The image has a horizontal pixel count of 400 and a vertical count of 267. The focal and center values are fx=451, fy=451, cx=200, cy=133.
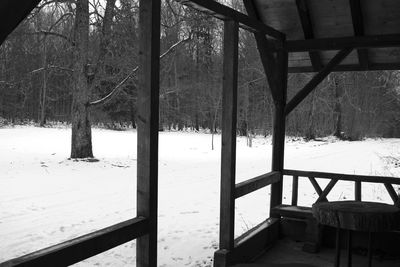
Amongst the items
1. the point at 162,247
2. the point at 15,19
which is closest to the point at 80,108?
the point at 162,247

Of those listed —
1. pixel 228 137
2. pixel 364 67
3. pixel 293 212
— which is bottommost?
pixel 293 212

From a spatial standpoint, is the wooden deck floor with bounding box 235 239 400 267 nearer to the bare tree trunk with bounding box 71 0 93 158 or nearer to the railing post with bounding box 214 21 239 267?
the railing post with bounding box 214 21 239 267

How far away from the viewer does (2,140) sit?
22.1 m

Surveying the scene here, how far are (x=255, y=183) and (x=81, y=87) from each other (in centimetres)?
1099

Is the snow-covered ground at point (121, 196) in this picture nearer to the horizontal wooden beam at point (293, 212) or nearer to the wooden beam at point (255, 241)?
the wooden beam at point (255, 241)

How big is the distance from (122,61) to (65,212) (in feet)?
30.9

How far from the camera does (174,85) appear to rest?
33.7 metres

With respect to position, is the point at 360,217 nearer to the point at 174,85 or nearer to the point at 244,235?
the point at 244,235

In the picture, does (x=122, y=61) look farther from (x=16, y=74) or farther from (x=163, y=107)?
(x=163, y=107)

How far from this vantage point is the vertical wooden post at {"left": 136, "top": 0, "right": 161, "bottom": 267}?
3309 mm

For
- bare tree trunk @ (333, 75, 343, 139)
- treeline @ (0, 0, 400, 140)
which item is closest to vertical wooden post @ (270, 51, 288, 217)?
treeline @ (0, 0, 400, 140)

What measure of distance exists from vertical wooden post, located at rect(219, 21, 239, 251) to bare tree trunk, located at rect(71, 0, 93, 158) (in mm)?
11257

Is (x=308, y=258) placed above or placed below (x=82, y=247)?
below

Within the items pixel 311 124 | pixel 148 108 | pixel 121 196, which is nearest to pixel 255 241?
pixel 148 108
